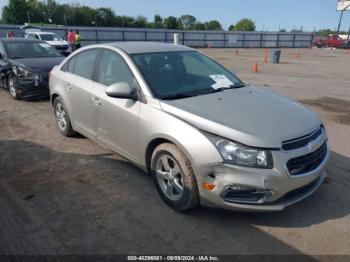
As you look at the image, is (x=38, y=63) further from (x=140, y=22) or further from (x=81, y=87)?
(x=140, y=22)

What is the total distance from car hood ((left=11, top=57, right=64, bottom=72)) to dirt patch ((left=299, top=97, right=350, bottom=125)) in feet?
22.9

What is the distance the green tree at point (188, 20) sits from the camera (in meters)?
111

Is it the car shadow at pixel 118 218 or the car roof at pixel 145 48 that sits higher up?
the car roof at pixel 145 48

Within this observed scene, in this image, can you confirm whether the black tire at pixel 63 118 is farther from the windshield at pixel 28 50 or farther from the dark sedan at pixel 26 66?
the windshield at pixel 28 50

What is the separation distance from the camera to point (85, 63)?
498 centimetres

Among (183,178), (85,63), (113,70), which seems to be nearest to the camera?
(183,178)

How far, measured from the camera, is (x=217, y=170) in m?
3.00

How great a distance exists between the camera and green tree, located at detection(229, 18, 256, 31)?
118 m

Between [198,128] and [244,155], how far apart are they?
1.64 ft

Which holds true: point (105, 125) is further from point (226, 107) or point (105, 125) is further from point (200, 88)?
point (226, 107)

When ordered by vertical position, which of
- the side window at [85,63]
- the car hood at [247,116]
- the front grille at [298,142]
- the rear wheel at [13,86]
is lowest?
the rear wheel at [13,86]

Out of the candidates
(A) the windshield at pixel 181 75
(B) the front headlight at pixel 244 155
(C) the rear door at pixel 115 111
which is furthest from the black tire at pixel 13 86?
(B) the front headlight at pixel 244 155

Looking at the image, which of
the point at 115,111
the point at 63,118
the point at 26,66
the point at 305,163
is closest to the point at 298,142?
the point at 305,163

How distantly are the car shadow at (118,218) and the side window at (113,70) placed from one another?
1223 millimetres
